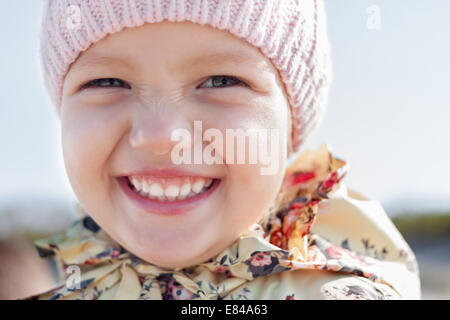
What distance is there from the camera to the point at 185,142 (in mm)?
953

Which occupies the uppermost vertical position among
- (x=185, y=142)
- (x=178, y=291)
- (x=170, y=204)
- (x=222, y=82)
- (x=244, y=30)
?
(x=244, y=30)

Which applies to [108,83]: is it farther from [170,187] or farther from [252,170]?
[252,170]

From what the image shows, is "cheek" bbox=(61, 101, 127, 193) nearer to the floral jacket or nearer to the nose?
the nose

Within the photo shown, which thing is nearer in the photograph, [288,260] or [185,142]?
[185,142]

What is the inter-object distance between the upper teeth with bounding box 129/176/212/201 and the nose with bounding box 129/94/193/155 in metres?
0.09

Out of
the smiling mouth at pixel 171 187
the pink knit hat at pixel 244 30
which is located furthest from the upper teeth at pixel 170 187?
the pink knit hat at pixel 244 30

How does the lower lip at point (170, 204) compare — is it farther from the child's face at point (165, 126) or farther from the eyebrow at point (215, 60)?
the eyebrow at point (215, 60)

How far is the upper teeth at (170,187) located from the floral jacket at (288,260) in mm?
171

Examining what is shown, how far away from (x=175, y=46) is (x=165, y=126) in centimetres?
16

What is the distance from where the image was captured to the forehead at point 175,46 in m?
0.94

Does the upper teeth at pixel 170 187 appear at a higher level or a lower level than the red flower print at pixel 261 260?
higher

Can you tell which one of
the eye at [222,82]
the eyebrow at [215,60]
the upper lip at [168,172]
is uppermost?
the eyebrow at [215,60]

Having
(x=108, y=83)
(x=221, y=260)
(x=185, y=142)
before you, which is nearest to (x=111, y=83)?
(x=108, y=83)

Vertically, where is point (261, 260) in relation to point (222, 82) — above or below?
below
